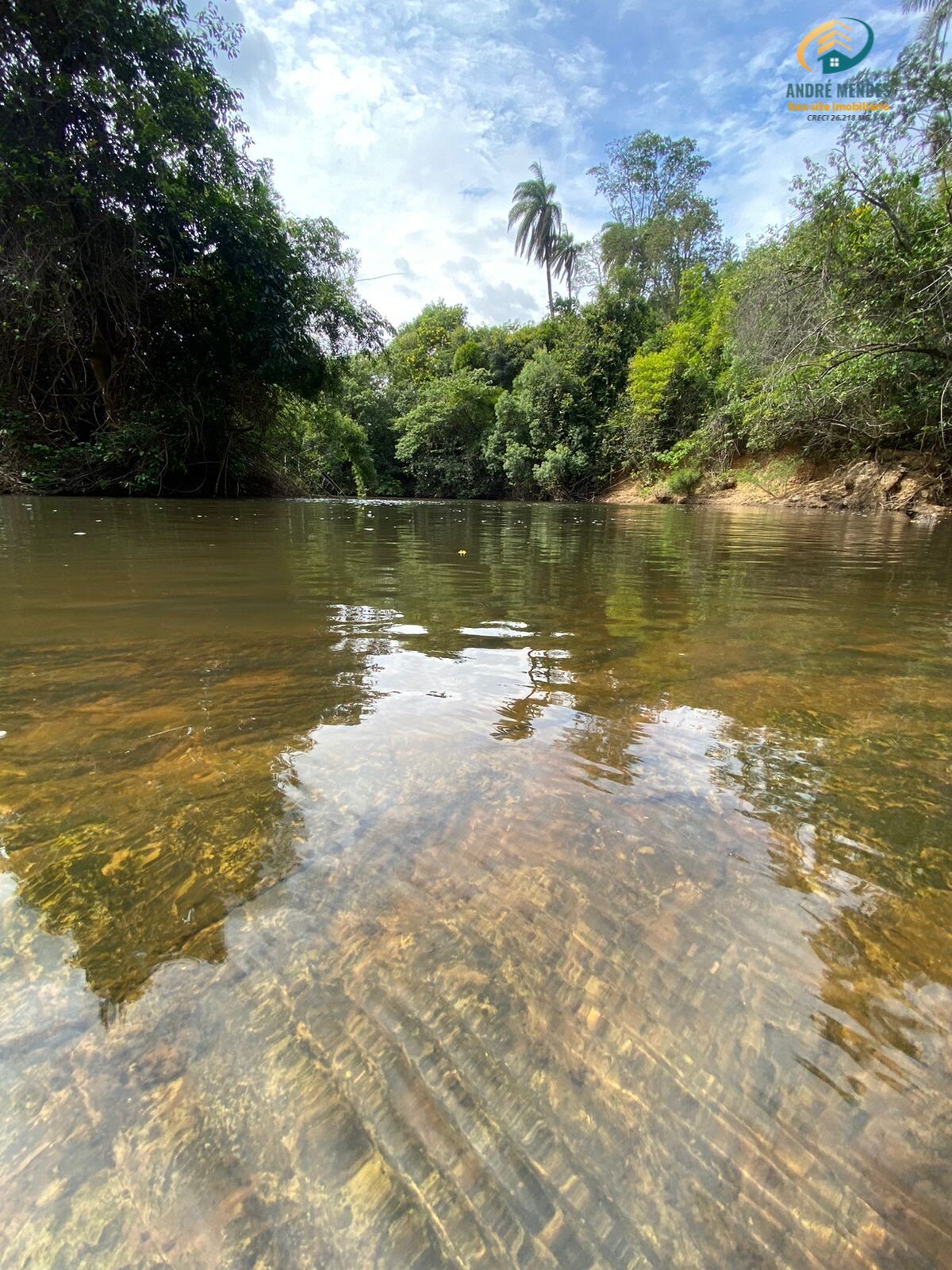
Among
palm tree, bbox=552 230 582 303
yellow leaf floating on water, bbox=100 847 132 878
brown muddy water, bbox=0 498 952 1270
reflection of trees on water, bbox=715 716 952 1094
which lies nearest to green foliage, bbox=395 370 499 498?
palm tree, bbox=552 230 582 303

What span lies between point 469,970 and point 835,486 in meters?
18.2

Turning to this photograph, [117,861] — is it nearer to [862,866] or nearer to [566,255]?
[862,866]

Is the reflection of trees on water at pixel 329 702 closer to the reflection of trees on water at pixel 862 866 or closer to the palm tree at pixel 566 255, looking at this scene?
the reflection of trees on water at pixel 862 866

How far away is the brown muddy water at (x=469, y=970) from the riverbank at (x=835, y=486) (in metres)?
14.3

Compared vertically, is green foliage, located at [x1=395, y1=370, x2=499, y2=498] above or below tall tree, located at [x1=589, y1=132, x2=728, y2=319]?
below

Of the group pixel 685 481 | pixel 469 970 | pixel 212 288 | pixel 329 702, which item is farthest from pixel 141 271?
pixel 685 481

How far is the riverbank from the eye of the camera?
13.3 meters

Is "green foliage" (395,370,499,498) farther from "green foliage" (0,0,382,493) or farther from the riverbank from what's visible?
"green foliage" (0,0,382,493)

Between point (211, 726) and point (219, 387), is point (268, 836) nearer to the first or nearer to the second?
point (211, 726)

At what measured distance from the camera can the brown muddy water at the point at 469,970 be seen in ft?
1.79

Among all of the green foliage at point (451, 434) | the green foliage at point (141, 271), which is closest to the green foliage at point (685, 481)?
the green foliage at point (451, 434)

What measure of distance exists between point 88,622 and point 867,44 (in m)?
15.2

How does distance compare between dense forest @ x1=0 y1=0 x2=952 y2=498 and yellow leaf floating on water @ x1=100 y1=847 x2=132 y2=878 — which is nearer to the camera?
yellow leaf floating on water @ x1=100 y1=847 x2=132 y2=878

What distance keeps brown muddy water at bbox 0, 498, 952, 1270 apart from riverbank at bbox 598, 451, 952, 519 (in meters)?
14.3
